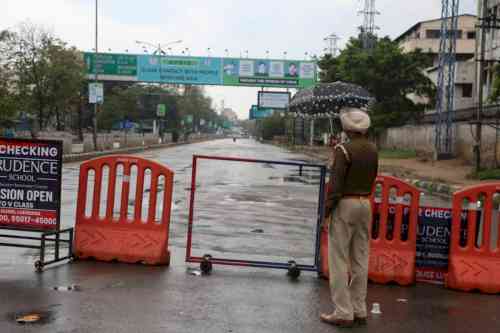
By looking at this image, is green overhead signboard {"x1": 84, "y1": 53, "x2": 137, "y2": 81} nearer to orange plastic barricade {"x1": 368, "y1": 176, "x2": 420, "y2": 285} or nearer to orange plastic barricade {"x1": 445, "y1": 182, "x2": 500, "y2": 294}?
orange plastic barricade {"x1": 368, "y1": 176, "x2": 420, "y2": 285}

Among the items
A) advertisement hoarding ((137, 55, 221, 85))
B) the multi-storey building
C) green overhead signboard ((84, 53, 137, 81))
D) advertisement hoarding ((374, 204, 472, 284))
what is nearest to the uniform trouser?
advertisement hoarding ((374, 204, 472, 284))

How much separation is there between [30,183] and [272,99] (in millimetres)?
76731

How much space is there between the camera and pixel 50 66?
4916 cm

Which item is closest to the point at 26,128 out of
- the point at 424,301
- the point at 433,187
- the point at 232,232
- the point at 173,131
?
the point at 173,131

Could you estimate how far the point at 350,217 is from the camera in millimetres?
5594

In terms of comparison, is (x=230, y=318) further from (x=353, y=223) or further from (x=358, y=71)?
(x=358, y=71)

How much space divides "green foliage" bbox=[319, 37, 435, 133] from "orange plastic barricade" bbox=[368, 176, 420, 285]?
44119 millimetres

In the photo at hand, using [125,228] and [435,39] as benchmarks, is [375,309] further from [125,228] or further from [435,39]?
[435,39]

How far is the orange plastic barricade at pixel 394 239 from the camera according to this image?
7402 mm

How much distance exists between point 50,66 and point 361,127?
4695 cm

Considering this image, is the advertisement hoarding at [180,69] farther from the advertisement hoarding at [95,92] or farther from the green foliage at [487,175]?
the green foliage at [487,175]

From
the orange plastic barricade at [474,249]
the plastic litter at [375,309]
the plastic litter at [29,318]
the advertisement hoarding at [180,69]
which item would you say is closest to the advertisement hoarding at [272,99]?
the advertisement hoarding at [180,69]

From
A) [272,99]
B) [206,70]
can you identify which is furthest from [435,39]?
[206,70]

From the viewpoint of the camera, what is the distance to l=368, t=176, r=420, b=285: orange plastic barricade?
291 inches
